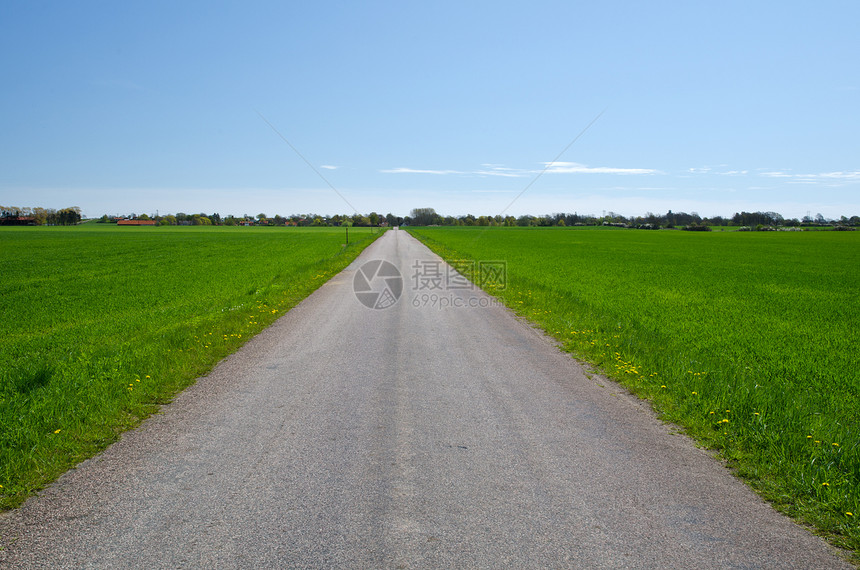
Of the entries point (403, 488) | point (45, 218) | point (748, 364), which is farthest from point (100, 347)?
point (45, 218)

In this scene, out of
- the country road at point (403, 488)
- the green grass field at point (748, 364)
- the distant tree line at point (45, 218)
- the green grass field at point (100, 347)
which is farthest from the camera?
the distant tree line at point (45, 218)

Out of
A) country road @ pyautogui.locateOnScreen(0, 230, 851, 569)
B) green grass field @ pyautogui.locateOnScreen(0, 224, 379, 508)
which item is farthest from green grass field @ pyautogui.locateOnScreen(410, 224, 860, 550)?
green grass field @ pyautogui.locateOnScreen(0, 224, 379, 508)

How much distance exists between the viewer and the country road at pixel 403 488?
3340mm

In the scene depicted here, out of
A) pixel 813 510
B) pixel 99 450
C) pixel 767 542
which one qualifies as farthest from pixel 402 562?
pixel 99 450

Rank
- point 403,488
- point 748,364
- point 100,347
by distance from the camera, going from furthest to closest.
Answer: point 100,347 < point 748,364 < point 403,488

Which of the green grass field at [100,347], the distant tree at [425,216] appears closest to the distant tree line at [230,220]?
the distant tree at [425,216]

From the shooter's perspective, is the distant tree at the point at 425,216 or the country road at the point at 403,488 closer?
the country road at the point at 403,488

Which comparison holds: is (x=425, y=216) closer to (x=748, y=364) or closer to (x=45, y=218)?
(x=45, y=218)

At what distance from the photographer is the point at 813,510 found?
3879 millimetres

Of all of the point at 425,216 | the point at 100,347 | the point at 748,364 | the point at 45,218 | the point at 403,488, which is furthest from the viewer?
the point at 425,216

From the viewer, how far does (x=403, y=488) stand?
4152mm

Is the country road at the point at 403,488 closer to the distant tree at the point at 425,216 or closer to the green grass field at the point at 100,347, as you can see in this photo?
the green grass field at the point at 100,347

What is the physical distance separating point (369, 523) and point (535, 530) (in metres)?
1.19

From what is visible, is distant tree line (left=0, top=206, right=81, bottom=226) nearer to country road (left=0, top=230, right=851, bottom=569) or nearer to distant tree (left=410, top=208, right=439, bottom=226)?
distant tree (left=410, top=208, right=439, bottom=226)
